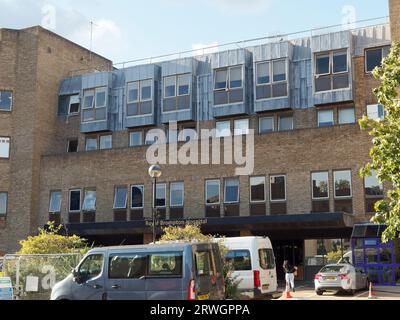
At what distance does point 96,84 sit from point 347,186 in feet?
63.6

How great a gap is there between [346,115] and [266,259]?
51.4ft

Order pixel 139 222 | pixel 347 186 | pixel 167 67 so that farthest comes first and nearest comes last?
pixel 167 67, pixel 139 222, pixel 347 186

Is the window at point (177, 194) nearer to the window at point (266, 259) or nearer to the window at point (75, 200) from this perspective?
the window at point (75, 200)

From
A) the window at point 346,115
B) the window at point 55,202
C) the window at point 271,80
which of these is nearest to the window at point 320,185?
the window at point 346,115

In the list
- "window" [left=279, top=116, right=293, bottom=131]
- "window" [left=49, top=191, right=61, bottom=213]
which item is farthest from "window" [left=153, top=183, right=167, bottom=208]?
"window" [left=279, top=116, right=293, bottom=131]

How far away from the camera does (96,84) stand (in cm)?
3862

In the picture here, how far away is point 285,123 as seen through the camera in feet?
109

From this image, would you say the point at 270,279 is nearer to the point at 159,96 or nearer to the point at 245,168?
the point at 245,168

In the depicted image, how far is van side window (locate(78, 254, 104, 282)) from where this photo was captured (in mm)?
12945

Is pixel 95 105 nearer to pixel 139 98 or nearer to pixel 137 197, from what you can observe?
pixel 139 98

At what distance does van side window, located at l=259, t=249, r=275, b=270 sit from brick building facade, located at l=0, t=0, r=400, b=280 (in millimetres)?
8287

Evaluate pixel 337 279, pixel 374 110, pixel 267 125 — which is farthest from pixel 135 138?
pixel 337 279

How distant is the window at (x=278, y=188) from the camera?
2983cm
